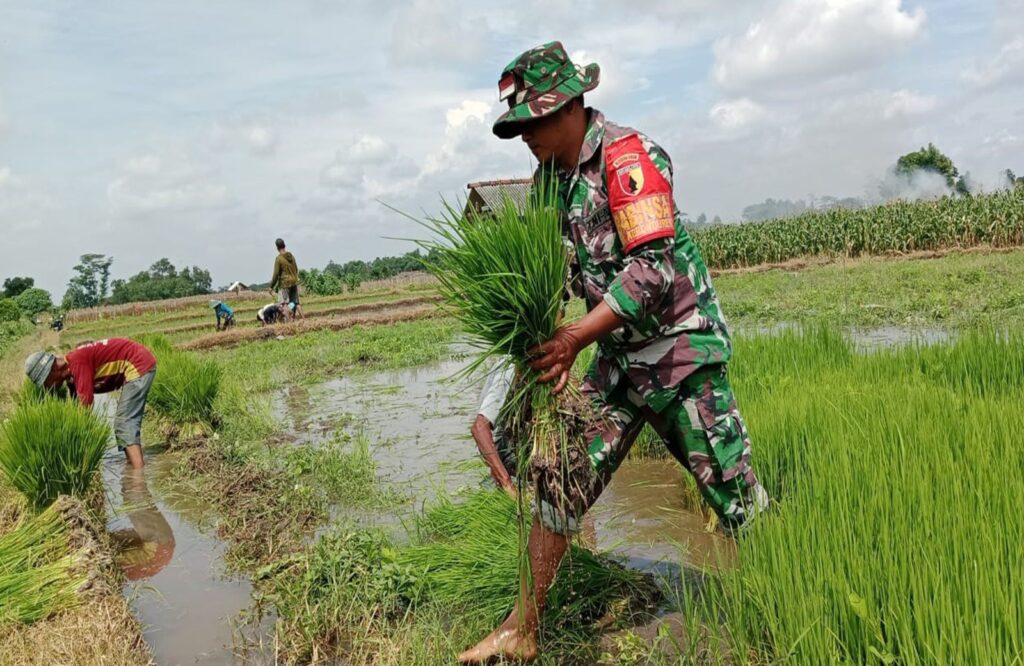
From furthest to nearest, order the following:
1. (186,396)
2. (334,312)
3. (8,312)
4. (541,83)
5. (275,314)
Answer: (8,312) < (334,312) < (275,314) < (186,396) < (541,83)

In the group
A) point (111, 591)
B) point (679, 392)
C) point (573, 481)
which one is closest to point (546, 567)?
point (573, 481)

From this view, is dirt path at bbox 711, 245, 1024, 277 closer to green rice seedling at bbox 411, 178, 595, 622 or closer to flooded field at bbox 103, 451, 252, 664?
flooded field at bbox 103, 451, 252, 664

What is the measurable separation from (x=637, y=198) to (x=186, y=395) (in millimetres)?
5947

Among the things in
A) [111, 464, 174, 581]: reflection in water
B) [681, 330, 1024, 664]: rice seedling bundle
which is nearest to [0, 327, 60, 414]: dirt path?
[111, 464, 174, 581]: reflection in water

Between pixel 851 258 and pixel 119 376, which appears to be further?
pixel 851 258

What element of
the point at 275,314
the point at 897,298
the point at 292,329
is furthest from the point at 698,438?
the point at 275,314

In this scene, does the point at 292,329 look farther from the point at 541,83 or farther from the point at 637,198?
the point at 637,198

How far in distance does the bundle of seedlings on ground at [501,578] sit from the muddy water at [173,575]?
31.0 inches

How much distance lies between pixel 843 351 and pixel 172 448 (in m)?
5.44

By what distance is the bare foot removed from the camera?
2.24 m

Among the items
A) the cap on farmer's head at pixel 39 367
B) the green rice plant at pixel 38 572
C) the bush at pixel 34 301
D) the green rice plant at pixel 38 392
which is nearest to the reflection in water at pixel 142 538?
the green rice plant at pixel 38 572

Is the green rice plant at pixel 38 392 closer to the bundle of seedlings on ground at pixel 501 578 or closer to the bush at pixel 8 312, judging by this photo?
the bundle of seedlings on ground at pixel 501 578

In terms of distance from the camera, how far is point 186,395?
6926mm

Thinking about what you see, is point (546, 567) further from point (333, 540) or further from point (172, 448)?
point (172, 448)
